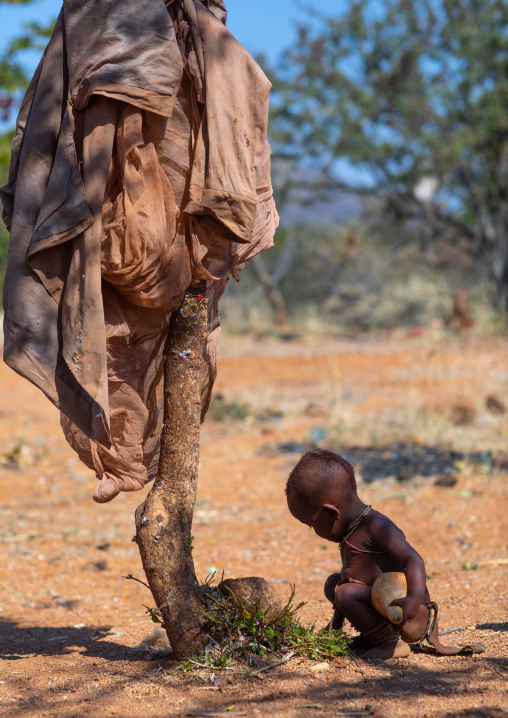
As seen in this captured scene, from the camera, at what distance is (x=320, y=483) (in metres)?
2.52

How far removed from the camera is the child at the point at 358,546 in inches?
98.3

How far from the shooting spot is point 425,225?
655 inches

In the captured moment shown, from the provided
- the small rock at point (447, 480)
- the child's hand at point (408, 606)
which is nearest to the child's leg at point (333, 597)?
the child's hand at point (408, 606)

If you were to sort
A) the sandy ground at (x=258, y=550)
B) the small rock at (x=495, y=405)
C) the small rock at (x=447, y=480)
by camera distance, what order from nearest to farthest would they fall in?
the sandy ground at (x=258, y=550) → the small rock at (x=447, y=480) → the small rock at (x=495, y=405)

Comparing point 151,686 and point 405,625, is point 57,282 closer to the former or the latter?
point 151,686

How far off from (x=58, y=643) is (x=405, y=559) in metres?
1.72

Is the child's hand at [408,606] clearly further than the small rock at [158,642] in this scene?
No

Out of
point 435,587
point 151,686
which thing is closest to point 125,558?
point 435,587

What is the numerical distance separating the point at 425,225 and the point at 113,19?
15304mm

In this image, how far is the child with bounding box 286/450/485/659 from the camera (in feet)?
8.20

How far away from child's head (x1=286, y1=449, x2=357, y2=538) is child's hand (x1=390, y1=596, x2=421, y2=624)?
1.17ft

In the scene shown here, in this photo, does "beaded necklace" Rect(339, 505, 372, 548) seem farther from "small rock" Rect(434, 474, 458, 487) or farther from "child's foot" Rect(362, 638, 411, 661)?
"small rock" Rect(434, 474, 458, 487)

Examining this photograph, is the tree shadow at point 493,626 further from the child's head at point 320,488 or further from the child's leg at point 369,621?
the child's head at point 320,488

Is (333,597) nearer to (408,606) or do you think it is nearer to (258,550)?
(408,606)
